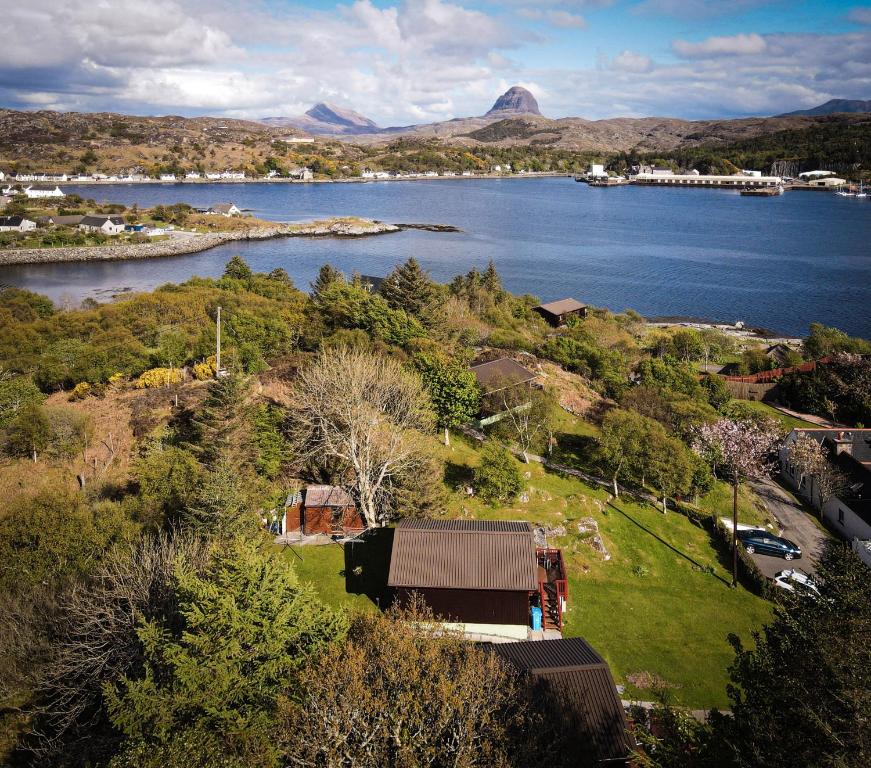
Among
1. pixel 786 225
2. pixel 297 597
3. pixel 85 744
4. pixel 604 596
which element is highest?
pixel 786 225

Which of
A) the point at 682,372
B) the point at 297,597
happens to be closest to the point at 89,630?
the point at 297,597

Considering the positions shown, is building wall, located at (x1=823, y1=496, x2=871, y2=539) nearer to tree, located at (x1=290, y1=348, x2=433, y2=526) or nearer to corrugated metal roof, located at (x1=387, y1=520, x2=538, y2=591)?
corrugated metal roof, located at (x1=387, y1=520, x2=538, y2=591)

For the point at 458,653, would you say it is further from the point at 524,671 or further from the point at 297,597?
the point at 297,597

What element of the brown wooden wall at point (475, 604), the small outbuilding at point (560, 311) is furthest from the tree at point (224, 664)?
the small outbuilding at point (560, 311)

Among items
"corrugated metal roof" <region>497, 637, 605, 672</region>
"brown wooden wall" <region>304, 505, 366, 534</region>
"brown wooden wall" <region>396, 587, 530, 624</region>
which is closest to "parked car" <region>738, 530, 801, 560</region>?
"brown wooden wall" <region>396, 587, 530, 624</region>

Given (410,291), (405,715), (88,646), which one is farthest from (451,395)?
(410,291)

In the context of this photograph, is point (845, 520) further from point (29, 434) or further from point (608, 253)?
point (608, 253)

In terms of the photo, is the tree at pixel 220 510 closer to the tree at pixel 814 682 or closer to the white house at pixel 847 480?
the tree at pixel 814 682

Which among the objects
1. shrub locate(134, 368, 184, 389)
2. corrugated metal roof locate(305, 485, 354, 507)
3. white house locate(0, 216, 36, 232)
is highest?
white house locate(0, 216, 36, 232)
